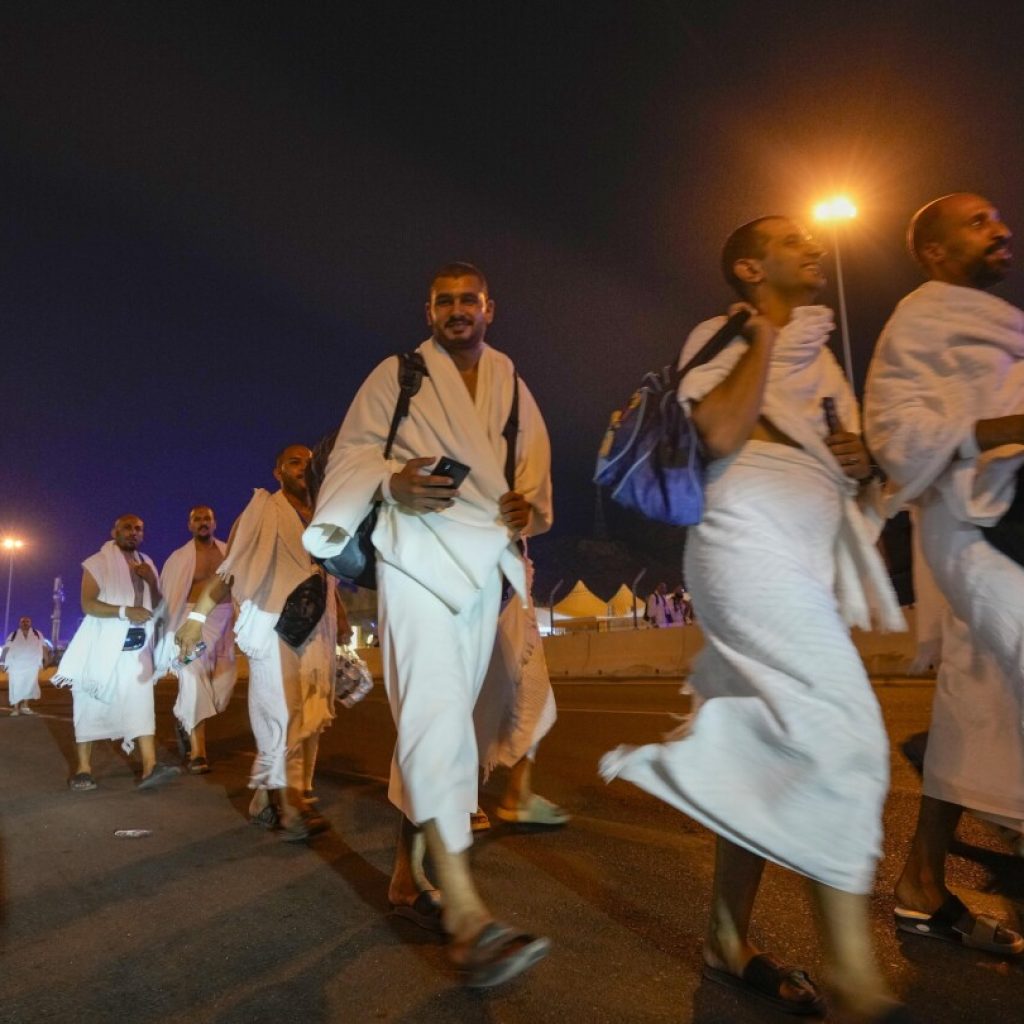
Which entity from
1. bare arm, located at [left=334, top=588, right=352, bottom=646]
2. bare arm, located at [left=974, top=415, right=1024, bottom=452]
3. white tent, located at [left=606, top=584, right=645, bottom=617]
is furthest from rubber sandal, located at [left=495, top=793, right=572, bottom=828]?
white tent, located at [left=606, top=584, right=645, bottom=617]

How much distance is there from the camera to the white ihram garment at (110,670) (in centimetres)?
716

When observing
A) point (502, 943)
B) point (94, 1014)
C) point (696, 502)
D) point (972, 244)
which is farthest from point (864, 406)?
point (94, 1014)

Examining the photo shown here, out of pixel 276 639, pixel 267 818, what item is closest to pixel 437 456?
pixel 276 639

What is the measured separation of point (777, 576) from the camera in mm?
2148

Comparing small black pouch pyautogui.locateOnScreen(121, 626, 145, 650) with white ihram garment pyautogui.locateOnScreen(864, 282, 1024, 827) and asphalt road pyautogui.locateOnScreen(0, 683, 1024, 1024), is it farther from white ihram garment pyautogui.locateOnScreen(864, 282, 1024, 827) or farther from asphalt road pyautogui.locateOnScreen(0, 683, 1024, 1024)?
white ihram garment pyautogui.locateOnScreen(864, 282, 1024, 827)

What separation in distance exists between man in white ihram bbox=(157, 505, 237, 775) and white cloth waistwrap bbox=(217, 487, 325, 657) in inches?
94.5

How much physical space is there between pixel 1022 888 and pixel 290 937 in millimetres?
2493

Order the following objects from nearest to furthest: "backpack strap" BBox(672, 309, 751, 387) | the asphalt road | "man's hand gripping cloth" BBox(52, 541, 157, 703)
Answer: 1. the asphalt road
2. "backpack strap" BBox(672, 309, 751, 387)
3. "man's hand gripping cloth" BBox(52, 541, 157, 703)

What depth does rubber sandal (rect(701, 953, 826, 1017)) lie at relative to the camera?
2.13 m

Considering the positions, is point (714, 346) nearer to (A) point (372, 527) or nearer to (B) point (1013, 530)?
(B) point (1013, 530)

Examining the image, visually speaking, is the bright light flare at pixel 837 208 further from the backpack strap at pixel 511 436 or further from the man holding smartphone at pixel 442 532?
the backpack strap at pixel 511 436

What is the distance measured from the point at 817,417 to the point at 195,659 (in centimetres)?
676

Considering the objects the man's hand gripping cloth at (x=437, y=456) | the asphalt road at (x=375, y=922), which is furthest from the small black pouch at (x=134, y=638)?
the man's hand gripping cloth at (x=437, y=456)

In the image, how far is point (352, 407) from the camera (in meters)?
3.25
